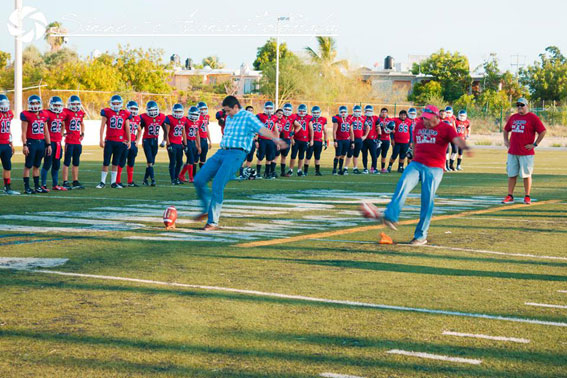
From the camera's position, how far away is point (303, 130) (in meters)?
24.2

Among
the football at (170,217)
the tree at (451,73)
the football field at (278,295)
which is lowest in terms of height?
the football field at (278,295)

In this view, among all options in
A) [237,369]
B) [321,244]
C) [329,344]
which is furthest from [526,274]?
[237,369]

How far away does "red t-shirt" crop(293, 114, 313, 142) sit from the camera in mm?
24141

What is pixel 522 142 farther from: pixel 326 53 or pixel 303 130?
pixel 326 53

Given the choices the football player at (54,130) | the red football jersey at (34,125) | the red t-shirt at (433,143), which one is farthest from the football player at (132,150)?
the red t-shirt at (433,143)

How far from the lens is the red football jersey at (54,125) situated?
18109mm

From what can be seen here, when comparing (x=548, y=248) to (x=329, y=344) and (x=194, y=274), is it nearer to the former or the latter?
(x=194, y=274)

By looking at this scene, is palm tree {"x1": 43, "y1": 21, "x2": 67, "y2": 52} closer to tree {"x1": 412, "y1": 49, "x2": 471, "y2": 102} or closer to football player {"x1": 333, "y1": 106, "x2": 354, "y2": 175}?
tree {"x1": 412, "y1": 49, "x2": 471, "y2": 102}

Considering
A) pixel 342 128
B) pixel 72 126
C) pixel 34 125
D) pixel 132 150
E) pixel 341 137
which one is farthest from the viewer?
pixel 342 128

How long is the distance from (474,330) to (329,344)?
1.23 m

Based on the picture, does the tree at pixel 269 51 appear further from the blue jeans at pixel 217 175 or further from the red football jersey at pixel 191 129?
the blue jeans at pixel 217 175

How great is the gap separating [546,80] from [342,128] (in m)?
55.3

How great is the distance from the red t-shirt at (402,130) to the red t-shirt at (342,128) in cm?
206

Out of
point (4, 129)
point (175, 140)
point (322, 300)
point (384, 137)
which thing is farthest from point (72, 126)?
point (322, 300)
